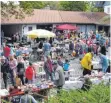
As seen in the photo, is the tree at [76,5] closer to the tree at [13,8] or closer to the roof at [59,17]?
the roof at [59,17]

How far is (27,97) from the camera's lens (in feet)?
30.9

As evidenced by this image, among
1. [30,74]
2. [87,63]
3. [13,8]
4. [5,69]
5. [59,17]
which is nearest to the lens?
[30,74]

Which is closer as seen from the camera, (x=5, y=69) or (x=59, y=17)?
(x=5, y=69)

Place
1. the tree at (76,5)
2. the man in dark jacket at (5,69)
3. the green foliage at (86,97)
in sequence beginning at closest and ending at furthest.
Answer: the green foliage at (86,97) < the man in dark jacket at (5,69) < the tree at (76,5)

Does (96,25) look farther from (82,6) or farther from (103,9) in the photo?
(82,6)

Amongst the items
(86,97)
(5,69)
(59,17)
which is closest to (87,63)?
(5,69)

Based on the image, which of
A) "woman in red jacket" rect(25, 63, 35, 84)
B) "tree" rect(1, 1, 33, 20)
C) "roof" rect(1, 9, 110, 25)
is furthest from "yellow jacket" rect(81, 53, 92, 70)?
"roof" rect(1, 9, 110, 25)

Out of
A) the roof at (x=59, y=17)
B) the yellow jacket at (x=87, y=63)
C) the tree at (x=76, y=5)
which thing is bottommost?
the yellow jacket at (x=87, y=63)

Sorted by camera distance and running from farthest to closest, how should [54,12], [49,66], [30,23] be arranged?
[54,12], [30,23], [49,66]

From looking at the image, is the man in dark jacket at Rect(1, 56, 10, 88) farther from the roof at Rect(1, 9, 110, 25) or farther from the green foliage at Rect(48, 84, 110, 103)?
the roof at Rect(1, 9, 110, 25)

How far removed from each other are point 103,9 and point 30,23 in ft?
62.0

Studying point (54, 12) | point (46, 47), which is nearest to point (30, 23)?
point (54, 12)

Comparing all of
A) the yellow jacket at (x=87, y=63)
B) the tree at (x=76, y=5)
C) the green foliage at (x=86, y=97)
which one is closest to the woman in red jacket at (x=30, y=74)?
the yellow jacket at (x=87, y=63)

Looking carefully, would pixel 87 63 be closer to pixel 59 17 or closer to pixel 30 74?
pixel 30 74
